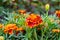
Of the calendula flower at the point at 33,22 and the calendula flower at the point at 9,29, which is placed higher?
the calendula flower at the point at 33,22

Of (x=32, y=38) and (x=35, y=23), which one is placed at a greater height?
(x=35, y=23)

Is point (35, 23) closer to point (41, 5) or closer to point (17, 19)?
point (17, 19)

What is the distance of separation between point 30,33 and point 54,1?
5.63 ft

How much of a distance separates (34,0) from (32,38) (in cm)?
144

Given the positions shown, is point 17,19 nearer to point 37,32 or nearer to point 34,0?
point 37,32

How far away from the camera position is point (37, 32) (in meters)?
2.26

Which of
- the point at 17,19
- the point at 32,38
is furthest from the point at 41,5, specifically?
the point at 32,38

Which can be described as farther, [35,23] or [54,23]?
[54,23]

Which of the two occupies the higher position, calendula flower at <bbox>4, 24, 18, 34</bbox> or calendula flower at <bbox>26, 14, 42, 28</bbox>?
calendula flower at <bbox>26, 14, 42, 28</bbox>

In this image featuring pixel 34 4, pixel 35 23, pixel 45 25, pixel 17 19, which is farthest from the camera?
pixel 34 4

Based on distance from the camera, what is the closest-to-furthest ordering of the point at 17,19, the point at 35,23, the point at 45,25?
the point at 35,23 < the point at 45,25 < the point at 17,19

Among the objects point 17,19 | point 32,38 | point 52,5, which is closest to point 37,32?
point 32,38

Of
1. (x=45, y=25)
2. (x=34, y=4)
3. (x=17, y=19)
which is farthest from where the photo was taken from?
(x=34, y=4)

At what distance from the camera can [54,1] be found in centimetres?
374
